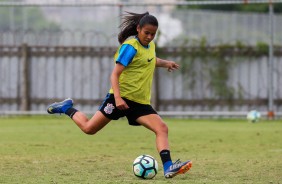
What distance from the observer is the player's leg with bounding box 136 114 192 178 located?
28.7 feet

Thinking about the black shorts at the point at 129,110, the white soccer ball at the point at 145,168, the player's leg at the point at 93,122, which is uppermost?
the black shorts at the point at 129,110

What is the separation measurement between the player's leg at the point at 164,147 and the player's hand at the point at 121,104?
0.37 meters

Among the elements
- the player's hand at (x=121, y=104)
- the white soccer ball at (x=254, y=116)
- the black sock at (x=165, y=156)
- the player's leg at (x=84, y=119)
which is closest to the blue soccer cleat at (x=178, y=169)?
the black sock at (x=165, y=156)

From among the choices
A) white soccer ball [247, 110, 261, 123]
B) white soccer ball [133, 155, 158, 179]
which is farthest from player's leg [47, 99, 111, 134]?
white soccer ball [247, 110, 261, 123]

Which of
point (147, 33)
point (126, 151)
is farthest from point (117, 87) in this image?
point (126, 151)

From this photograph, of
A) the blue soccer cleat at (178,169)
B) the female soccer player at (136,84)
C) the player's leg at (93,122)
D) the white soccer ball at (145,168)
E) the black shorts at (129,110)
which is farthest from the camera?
the player's leg at (93,122)

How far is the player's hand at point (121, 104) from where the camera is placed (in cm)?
896

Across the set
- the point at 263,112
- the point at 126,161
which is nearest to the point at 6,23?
the point at 263,112

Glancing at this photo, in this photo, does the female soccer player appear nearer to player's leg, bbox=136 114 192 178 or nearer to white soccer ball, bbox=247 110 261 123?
player's leg, bbox=136 114 192 178

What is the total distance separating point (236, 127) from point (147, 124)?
8.26 m

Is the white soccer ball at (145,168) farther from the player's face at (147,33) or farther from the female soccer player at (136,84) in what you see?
the player's face at (147,33)

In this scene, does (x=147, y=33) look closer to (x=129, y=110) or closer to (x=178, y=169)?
(x=129, y=110)

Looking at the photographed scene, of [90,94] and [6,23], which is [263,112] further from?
[6,23]

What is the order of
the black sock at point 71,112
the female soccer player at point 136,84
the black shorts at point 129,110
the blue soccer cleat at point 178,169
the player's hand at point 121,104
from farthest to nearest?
the black sock at point 71,112, the black shorts at point 129,110, the female soccer player at point 136,84, the player's hand at point 121,104, the blue soccer cleat at point 178,169
